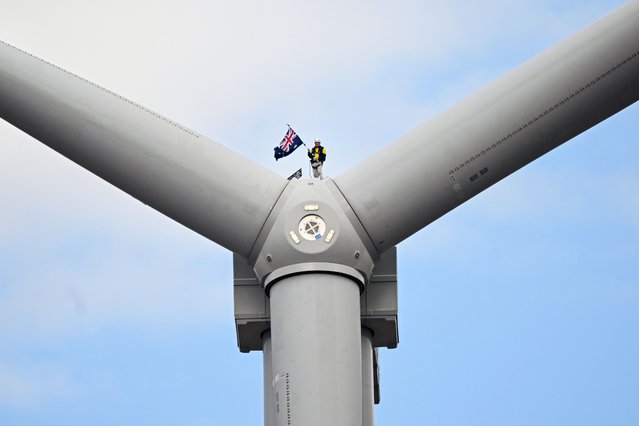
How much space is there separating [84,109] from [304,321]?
7.86 metres

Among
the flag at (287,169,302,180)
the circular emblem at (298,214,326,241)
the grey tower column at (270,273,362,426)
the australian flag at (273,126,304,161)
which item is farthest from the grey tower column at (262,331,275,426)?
the australian flag at (273,126,304,161)

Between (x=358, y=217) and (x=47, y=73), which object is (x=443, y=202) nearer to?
(x=358, y=217)

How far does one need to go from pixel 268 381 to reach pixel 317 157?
19.6ft

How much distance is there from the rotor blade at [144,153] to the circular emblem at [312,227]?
1.04m

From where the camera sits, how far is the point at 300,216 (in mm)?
36031

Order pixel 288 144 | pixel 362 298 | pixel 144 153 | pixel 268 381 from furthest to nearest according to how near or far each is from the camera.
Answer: pixel 288 144
pixel 362 298
pixel 144 153
pixel 268 381

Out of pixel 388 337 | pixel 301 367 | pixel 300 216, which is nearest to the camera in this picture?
pixel 301 367

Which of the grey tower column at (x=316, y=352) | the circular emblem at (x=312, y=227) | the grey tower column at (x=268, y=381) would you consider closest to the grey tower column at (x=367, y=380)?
the grey tower column at (x=268, y=381)

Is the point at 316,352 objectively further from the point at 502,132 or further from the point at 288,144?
the point at 288,144

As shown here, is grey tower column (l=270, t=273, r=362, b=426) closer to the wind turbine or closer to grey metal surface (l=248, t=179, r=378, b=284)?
grey metal surface (l=248, t=179, r=378, b=284)

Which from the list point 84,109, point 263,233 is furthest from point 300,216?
point 84,109

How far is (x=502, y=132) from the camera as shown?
3638 cm

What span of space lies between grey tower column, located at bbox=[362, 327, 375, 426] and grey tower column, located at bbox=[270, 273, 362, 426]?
292cm

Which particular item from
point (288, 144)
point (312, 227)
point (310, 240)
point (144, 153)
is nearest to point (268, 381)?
point (310, 240)
